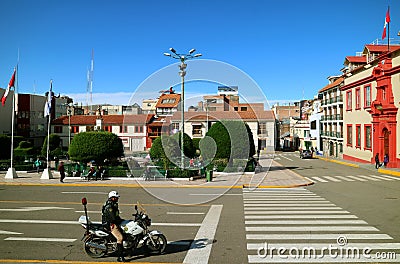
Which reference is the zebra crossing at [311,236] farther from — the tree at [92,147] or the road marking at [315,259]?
the tree at [92,147]

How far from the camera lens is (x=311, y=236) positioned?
36.5 feet

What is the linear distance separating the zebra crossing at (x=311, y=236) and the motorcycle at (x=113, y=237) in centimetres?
268

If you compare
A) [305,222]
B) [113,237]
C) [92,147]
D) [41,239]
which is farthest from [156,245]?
[92,147]

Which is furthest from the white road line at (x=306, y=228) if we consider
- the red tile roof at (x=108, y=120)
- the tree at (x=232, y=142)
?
the red tile roof at (x=108, y=120)

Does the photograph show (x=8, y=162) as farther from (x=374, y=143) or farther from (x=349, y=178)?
(x=374, y=143)

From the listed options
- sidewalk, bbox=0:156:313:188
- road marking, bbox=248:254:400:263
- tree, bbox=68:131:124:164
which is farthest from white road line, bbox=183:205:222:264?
tree, bbox=68:131:124:164

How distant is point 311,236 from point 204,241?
132 inches

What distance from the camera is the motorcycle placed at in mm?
9148

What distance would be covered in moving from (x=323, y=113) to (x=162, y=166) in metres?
46.4

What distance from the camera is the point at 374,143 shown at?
39.8 meters

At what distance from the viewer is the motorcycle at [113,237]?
9.15 metres

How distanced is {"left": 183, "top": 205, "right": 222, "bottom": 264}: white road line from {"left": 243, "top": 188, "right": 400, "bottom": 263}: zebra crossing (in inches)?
44.3

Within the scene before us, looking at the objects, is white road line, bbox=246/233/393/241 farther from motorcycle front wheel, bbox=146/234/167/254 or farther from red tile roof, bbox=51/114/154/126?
red tile roof, bbox=51/114/154/126

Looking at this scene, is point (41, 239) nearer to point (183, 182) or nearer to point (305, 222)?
point (305, 222)
